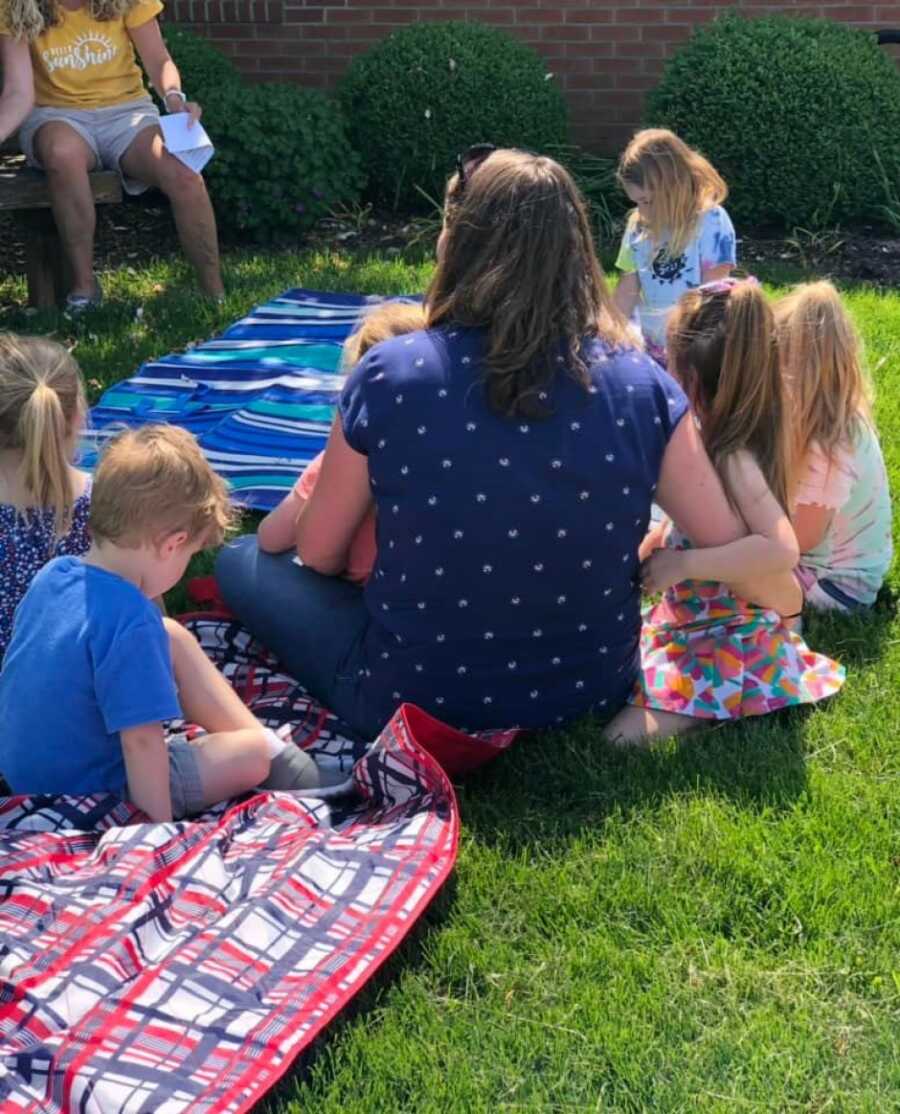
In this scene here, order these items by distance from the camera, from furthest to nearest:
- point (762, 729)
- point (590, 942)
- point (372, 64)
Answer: point (372, 64) → point (762, 729) → point (590, 942)

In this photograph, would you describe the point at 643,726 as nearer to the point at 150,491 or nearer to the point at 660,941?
the point at 660,941

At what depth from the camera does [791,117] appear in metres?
7.83

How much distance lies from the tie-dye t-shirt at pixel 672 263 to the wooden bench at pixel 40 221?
2.66 meters

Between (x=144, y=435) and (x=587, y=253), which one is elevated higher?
(x=587, y=253)

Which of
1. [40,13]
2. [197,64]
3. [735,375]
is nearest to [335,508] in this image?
[735,375]

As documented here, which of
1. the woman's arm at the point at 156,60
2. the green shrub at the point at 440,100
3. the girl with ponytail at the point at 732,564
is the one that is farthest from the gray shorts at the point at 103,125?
the girl with ponytail at the point at 732,564

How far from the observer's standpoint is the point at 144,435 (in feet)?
9.50

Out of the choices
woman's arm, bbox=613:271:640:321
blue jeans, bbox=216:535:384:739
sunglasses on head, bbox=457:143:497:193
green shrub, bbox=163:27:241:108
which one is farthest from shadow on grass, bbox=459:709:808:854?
green shrub, bbox=163:27:241:108

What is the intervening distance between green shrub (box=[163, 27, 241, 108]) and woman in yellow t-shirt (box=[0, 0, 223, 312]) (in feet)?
4.98

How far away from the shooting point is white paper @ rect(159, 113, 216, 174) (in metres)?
6.50

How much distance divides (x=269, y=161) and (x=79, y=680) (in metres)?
5.64

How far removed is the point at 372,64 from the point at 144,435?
243 inches

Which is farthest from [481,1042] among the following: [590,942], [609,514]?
[609,514]

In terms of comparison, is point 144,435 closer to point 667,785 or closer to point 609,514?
point 609,514
